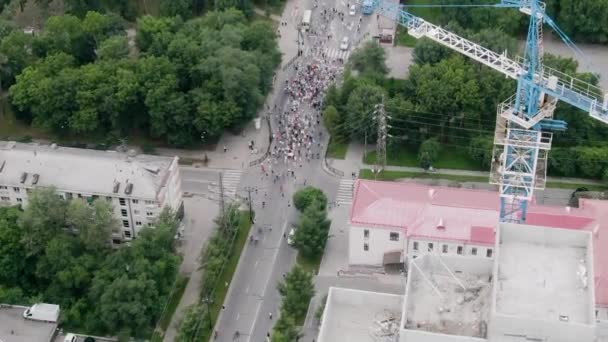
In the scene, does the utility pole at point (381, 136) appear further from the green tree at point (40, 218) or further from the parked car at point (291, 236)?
the green tree at point (40, 218)

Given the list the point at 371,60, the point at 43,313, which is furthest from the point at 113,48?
the point at 43,313

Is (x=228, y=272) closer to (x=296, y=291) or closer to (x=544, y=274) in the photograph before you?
(x=296, y=291)

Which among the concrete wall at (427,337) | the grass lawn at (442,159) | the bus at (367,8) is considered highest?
the bus at (367,8)

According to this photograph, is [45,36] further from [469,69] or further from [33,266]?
[469,69]

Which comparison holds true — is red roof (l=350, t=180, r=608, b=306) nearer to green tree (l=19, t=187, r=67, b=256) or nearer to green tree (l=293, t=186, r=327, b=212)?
green tree (l=293, t=186, r=327, b=212)

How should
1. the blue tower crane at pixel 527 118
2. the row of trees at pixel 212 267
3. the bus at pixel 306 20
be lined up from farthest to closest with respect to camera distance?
1. the bus at pixel 306 20
2. the row of trees at pixel 212 267
3. the blue tower crane at pixel 527 118

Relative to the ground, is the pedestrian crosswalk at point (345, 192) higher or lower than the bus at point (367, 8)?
lower

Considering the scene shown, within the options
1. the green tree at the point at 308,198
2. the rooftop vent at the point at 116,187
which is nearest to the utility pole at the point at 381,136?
the green tree at the point at 308,198
